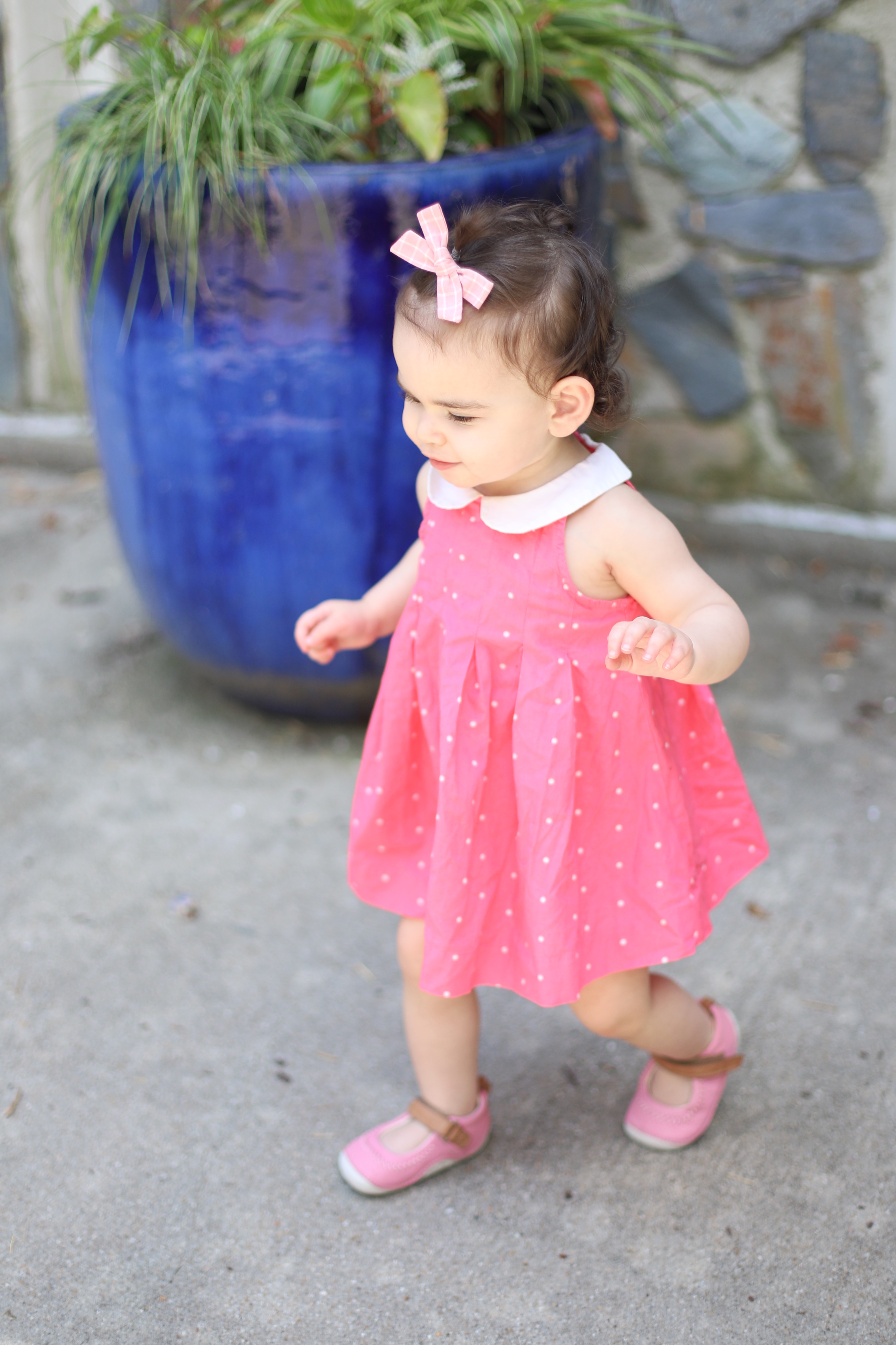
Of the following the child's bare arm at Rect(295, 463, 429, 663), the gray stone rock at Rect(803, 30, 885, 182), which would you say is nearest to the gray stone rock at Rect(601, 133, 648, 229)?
the gray stone rock at Rect(803, 30, 885, 182)

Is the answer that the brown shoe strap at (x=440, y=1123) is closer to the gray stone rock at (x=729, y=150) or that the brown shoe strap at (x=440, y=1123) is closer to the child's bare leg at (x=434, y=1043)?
the child's bare leg at (x=434, y=1043)

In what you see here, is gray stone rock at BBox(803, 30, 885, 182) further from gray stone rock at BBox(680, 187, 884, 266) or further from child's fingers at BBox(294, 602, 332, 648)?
child's fingers at BBox(294, 602, 332, 648)

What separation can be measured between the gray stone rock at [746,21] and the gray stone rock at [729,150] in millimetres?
102

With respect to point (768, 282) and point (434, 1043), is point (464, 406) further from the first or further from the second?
point (768, 282)

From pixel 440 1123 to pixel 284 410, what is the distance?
3.62ft

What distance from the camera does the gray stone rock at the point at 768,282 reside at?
8.78 feet

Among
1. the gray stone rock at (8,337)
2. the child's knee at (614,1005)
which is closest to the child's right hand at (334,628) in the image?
the child's knee at (614,1005)

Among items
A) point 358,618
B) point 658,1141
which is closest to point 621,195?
point 358,618

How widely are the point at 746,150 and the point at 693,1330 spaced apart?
223cm

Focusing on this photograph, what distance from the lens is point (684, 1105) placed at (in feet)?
5.11

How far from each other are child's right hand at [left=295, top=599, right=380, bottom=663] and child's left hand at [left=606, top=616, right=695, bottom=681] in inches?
15.7

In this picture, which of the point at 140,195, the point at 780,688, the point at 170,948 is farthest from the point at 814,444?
the point at 170,948

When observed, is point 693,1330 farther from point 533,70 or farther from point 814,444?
point 814,444

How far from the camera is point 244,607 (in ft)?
7.16
